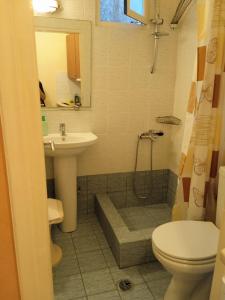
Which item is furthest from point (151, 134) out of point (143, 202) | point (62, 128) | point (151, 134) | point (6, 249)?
point (6, 249)

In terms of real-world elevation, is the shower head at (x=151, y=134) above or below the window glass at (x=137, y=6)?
below

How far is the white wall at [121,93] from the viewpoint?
7.08 feet

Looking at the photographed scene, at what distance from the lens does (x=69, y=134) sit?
7.34 feet

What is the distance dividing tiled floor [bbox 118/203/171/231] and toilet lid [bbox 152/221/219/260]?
2.59 feet

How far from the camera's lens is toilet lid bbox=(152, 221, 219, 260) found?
1.29m

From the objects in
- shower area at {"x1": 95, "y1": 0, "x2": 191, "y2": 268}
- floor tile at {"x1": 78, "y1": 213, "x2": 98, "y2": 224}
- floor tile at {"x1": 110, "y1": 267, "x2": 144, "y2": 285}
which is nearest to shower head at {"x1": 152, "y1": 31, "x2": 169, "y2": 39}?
shower area at {"x1": 95, "y1": 0, "x2": 191, "y2": 268}

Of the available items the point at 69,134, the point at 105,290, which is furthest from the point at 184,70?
the point at 105,290

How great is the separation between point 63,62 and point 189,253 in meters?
1.75

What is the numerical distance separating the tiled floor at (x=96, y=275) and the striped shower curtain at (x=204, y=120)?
0.53 m

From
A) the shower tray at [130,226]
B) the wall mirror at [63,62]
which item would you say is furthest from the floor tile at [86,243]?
the wall mirror at [63,62]

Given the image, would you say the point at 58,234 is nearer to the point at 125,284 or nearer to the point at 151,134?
the point at 125,284

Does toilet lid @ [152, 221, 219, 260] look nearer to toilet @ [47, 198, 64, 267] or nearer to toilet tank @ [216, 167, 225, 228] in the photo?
toilet tank @ [216, 167, 225, 228]

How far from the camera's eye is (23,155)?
23.0 inches

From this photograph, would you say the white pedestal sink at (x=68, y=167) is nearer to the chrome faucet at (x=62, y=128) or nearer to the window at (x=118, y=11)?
the chrome faucet at (x=62, y=128)
